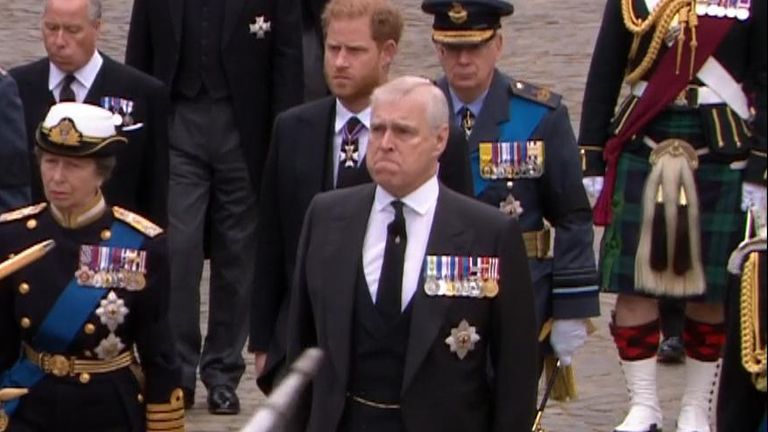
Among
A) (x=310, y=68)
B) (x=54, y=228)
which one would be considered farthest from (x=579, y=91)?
(x=54, y=228)

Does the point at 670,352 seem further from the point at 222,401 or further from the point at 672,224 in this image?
the point at 222,401

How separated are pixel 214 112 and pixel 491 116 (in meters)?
2.15

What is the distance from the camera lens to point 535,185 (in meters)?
9.21

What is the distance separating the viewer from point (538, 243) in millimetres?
9250

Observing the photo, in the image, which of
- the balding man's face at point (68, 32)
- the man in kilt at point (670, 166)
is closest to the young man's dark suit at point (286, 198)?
the balding man's face at point (68, 32)

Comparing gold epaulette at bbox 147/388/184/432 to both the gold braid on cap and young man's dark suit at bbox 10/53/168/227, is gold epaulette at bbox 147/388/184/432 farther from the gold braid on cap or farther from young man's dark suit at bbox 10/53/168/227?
the gold braid on cap

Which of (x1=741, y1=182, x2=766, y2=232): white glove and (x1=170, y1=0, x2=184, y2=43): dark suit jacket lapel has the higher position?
(x1=741, y1=182, x2=766, y2=232): white glove

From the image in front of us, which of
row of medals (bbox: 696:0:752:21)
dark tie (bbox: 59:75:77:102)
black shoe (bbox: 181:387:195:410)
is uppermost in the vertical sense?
row of medals (bbox: 696:0:752:21)

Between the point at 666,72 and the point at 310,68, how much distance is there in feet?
7.76

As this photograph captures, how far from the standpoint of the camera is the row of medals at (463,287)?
7.27 meters

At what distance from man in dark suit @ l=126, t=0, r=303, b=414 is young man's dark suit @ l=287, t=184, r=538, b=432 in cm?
354

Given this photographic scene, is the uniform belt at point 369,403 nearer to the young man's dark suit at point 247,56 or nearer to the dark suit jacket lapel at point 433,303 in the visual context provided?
the dark suit jacket lapel at point 433,303

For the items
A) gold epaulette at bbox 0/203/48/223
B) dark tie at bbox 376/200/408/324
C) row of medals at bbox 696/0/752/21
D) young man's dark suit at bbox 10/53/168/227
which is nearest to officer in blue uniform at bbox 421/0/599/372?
row of medals at bbox 696/0/752/21

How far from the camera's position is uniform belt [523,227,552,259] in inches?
362
